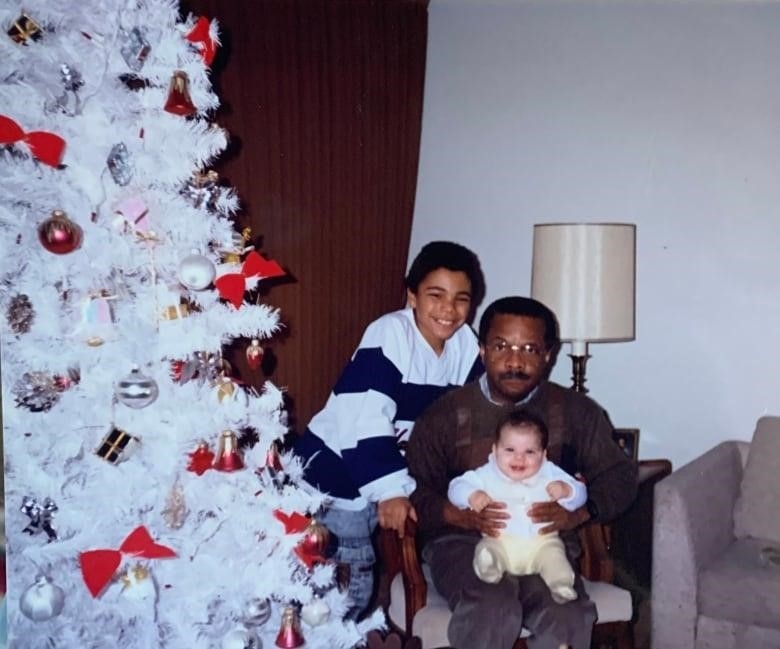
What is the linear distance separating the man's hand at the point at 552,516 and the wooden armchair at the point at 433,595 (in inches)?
5.4

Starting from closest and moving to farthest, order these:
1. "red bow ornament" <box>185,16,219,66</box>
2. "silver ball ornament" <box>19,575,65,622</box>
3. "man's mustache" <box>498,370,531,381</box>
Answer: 1. "silver ball ornament" <box>19,575,65,622</box>
2. "red bow ornament" <box>185,16,219,66</box>
3. "man's mustache" <box>498,370,531,381</box>

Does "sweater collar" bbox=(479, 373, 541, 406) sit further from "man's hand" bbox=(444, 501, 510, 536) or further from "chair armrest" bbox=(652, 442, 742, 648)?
"chair armrest" bbox=(652, 442, 742, 648)

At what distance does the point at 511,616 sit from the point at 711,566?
88 centimetres

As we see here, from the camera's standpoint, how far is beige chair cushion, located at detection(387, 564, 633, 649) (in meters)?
1.99

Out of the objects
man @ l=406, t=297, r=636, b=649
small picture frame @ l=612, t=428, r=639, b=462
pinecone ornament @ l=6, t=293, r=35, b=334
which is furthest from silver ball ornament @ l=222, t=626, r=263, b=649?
small picture frame @ l=612, t=428, r=639, b=462

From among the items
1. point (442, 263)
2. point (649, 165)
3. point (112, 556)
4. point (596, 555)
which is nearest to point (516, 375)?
point (442, 263)

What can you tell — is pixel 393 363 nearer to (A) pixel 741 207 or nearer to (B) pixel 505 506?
(B) pixel 505 506

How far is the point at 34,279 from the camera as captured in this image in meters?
1.74

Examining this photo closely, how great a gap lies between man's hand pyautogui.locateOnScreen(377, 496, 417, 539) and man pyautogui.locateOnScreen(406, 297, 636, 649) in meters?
0.07

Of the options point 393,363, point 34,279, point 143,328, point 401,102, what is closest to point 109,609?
point 143,328

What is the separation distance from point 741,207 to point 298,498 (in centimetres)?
210

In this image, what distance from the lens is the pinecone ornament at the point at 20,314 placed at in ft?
5.69

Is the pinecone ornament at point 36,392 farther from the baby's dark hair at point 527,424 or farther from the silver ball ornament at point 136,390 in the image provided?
the baby's dark hair at point 527,424

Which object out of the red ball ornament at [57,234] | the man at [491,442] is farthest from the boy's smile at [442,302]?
the red ball ornament at [57,234]
